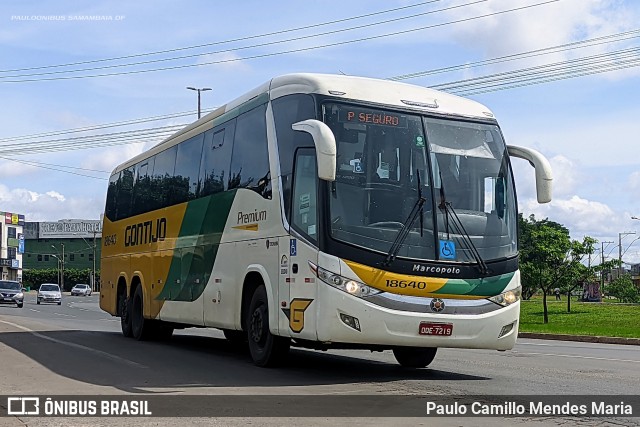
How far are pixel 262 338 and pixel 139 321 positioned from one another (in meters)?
8.05

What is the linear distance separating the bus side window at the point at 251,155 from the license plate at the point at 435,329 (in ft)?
9.92

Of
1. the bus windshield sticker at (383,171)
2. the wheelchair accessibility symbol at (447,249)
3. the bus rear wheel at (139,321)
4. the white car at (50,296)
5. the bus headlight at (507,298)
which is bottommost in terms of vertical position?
the white car at (50,296)

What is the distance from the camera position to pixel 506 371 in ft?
44.9

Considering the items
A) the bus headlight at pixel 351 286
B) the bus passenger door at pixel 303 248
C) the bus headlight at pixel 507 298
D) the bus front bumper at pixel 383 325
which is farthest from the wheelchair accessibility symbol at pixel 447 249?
the bus passenger door at pixel 303 248

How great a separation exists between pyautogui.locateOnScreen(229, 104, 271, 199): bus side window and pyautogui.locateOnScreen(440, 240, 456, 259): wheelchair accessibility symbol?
2681mm

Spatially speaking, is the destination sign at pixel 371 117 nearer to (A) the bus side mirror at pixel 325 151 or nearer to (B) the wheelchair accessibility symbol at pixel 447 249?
(A) the bus side mirror at pixel 325 151

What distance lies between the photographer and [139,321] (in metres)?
20.9

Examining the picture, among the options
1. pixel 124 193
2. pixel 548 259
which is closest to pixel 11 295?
pixel 548 259

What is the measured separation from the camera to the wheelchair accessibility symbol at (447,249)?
38.9 feet

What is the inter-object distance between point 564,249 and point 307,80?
1222 inches

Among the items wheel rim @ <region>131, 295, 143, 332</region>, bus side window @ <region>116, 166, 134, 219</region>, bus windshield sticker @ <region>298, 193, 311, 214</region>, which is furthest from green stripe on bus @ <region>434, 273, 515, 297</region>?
bus side window @ <region>116, 166, 134, 219</region>

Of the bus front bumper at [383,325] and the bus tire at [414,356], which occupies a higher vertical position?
the bus front bumper at [383,325]

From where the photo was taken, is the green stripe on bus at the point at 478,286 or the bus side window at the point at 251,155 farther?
the bus side window at the point at 251,155

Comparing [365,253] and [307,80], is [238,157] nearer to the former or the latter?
[307,80]
